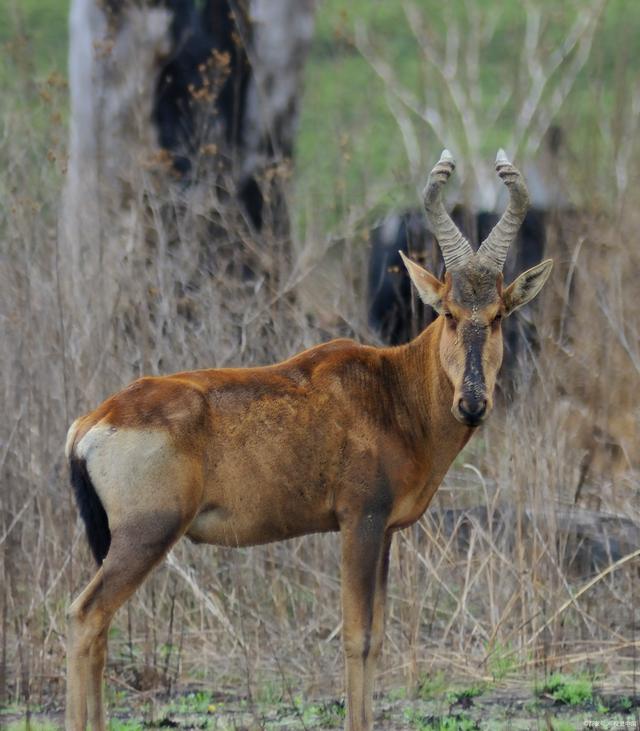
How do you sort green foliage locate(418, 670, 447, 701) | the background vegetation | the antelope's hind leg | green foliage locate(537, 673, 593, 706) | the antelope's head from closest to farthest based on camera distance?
the antelope's hind leg
the antelope's head
green foliage locate(537, 673, 593, 706)
green foliage locate(418, 670, 447, 701)
the background vegetation

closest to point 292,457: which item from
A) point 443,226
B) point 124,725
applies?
point 443,226

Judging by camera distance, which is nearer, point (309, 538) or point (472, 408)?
point (472, 408)

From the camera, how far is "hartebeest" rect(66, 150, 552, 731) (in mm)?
7238

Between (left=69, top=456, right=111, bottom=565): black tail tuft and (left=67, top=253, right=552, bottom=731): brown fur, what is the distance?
5cm

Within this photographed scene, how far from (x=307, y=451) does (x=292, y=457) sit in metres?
0.09

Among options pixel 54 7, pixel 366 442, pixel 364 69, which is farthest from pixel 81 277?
pixel 54 7

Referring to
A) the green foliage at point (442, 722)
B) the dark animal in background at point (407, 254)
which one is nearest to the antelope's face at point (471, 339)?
the green foliage at point (442, 722)

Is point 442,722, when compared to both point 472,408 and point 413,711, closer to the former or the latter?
point 413,711

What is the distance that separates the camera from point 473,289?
7633 millimetres

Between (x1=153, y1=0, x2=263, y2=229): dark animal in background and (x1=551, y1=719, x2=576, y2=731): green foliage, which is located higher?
(x1=153, y1=0, x2=263, y2=229): dark animal in background

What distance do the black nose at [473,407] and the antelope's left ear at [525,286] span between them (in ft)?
2.27

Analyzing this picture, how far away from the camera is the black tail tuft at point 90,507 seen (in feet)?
24.0

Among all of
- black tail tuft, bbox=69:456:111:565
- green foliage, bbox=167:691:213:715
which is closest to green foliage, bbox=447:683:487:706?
green foliage, bbox=167:691:213:715

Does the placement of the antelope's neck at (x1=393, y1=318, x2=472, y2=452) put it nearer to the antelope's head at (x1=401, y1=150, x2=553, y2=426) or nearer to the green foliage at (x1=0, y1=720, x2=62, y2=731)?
the antelope's head at (x1=401, y1=150, x2=553, y2=426)
